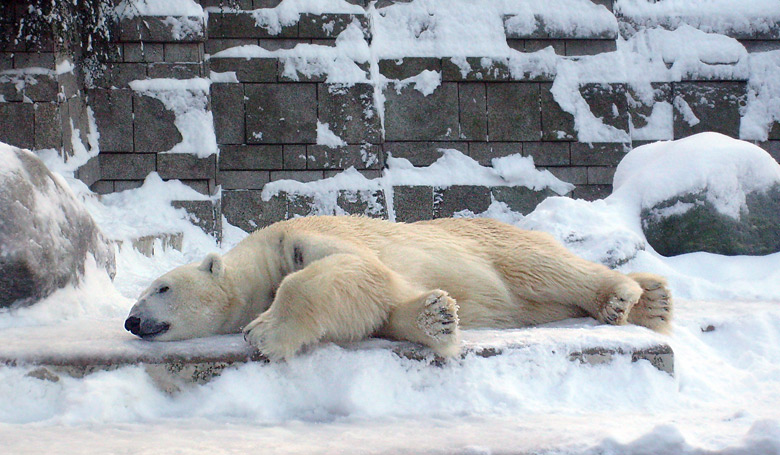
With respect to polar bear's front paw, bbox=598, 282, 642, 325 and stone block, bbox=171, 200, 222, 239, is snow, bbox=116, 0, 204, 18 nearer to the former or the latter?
stone block, bbox=171, 200, 222, 239

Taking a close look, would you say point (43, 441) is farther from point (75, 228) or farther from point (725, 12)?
point (725, 12)

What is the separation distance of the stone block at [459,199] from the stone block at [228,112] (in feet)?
6.41

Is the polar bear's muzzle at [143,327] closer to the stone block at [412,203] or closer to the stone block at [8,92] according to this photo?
the stone block at [8,92]

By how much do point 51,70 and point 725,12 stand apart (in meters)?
6.85

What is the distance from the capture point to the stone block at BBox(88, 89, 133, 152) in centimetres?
751

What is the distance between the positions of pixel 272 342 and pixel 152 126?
17.6 ft

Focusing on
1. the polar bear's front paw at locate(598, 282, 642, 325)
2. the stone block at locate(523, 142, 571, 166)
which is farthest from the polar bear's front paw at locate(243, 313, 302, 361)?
the stone block at locate(523, 142, 571, 166)

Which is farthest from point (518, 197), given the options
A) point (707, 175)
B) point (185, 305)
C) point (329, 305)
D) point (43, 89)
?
point (329, 305)

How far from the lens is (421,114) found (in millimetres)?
8164

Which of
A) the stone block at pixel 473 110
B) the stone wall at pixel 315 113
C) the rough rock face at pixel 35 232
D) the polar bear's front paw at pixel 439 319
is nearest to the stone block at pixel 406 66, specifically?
the stone wall at pixel 315 113

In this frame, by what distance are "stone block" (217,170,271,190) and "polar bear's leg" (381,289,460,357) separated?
517cm

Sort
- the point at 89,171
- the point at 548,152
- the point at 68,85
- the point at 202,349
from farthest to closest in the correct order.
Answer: the point at 548,152, the point at 89,171, the point at 68,85, the point at 202,349

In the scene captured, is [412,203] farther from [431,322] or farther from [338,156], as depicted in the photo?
[431,322]

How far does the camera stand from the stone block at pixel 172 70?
7.55 m
